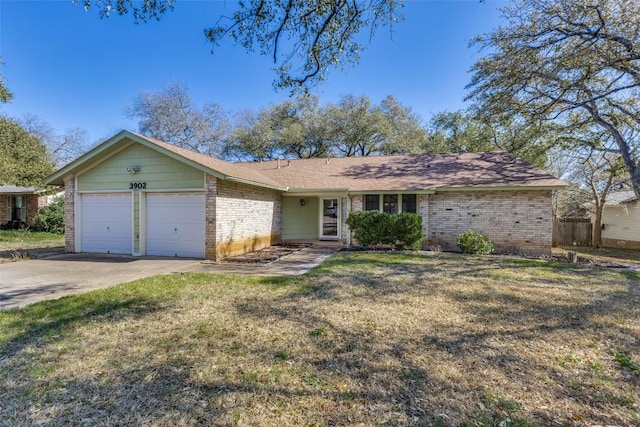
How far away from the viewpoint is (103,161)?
435 inches

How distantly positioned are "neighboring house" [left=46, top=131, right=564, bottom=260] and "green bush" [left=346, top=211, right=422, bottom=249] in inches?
56.4

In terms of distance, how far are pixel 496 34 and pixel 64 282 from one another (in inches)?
499

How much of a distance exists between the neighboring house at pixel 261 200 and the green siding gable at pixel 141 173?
0.11ft

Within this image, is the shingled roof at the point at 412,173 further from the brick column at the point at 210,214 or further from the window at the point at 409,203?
the brick column at the point at 210,214

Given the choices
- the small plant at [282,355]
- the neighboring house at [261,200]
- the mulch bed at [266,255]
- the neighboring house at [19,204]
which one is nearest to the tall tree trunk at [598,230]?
the neighboring house at [261,200]

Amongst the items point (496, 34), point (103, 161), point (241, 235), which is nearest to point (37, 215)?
point (103, 161)

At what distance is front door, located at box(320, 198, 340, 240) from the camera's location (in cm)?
1520

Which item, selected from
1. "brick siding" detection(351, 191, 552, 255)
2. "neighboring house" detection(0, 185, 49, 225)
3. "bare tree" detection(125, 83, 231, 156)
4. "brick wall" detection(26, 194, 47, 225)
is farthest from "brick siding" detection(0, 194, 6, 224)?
"brick siding" detection(351, 191, 552, 255)

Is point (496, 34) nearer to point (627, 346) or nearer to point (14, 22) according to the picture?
point (627, 346)

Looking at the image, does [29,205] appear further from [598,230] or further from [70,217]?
[598,230]

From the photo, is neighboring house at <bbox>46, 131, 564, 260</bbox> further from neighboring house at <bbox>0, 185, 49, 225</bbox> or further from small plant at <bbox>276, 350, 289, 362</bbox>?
neighboring house at <bbox>0, 185, 49, 225</bbox>

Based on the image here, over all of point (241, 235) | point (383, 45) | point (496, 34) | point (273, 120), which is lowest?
point (241, 235)

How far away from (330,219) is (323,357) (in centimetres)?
1183

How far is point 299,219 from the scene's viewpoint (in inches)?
598
